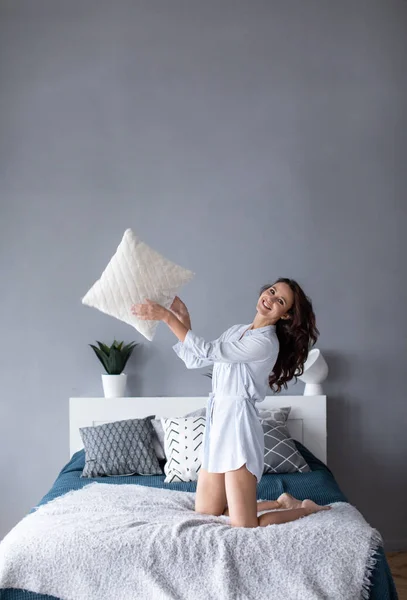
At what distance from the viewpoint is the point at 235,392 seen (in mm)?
2648

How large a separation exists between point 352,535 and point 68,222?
2.58 metres

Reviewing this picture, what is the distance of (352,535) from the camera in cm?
230

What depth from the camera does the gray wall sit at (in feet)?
13.6

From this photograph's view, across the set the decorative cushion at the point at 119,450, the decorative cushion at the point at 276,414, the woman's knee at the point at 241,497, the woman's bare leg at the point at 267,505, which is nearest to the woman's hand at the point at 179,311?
the woman's knee at the point at 241,497

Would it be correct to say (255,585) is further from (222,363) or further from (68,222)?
(68,222)

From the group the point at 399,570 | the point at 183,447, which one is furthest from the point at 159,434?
the point at 399,570

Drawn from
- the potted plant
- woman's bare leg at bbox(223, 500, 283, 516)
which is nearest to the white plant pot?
the potted plant

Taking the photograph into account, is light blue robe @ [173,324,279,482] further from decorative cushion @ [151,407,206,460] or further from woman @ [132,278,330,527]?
decorative cushion @ [151,407,206,460]

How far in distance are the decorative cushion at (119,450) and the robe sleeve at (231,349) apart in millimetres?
1101

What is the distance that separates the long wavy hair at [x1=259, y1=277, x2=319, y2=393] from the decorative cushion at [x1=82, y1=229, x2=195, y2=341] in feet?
1.41

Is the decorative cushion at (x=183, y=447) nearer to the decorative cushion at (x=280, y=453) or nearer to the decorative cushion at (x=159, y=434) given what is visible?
the decorative cushion at (x=159, y=434)

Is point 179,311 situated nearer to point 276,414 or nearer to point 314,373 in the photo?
point 276,414

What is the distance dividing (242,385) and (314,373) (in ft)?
4.57

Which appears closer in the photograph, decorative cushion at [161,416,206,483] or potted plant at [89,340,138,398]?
decorative cushion at [161,416,206,483]
